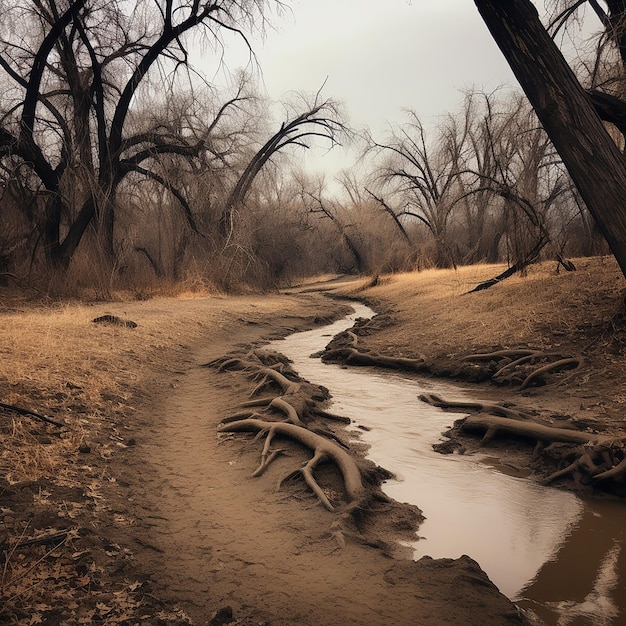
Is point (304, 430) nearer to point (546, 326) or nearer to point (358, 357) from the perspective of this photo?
point (358, 357)

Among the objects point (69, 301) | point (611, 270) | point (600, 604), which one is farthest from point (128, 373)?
point (611, 270)

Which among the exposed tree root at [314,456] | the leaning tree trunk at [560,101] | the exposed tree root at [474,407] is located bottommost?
the exposed tree root at [314,456]

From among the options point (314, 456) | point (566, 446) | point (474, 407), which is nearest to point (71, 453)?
point (314, 456)

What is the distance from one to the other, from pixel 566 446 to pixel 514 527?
61.1 inches

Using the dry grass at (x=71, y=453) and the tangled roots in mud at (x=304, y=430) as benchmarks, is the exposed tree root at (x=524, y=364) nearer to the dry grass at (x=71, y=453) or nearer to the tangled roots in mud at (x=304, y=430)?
the tangled roots in mud at (x=304, y=430)

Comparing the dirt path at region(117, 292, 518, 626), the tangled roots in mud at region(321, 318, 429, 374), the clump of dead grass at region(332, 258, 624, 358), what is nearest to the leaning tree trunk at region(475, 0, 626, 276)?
the clump of dead grass at region(332, 258, 624, 358)

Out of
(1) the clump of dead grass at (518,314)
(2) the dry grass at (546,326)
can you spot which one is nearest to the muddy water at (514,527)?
(2) the dry grass at (546,326)

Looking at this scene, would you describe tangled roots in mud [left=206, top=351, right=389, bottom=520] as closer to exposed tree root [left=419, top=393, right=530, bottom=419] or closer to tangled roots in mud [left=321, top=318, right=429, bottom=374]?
exposed tree root [left=419, top=393, right=530, bottom=419]

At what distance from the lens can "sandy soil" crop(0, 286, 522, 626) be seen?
312cm

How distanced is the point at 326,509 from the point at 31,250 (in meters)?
16.6

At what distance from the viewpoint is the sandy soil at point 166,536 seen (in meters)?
3.12

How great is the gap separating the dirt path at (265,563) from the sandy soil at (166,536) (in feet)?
0.04

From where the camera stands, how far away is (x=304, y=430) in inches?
239

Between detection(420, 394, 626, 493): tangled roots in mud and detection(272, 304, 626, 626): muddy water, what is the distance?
0.76 ft
